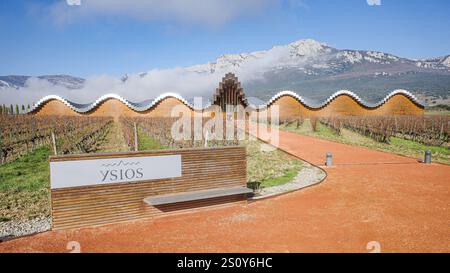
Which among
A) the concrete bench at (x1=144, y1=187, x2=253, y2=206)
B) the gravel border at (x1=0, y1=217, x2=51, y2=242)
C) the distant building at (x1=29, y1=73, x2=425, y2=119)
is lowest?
the gravel border at (x1=0, y1=217, x2=51, y2=242)

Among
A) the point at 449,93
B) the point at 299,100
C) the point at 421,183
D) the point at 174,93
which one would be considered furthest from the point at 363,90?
the point at 421,183

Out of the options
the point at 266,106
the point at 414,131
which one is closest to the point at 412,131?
the point at 414,131

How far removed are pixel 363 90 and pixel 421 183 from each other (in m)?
152

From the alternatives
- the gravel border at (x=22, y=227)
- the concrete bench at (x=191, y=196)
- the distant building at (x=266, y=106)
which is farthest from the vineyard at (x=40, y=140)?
the distant building at (x=266, y=106)

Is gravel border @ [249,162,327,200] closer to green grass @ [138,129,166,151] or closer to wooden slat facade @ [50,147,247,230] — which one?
wooden slat facade @ [50,147,247,230]

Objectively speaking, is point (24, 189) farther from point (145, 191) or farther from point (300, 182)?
point (300, 182)

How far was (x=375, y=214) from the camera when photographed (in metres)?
8.18

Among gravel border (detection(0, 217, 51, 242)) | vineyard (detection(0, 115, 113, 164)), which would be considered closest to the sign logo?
gravel border (detection(0, 217, 51, 242))

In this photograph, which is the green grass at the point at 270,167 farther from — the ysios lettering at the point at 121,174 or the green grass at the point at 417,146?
the green grass at the point at 417,146

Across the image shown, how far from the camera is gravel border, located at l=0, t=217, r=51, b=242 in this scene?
7345 mm

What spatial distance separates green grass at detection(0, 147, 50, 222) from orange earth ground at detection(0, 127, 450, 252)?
2022 mm

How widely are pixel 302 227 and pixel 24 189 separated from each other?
8570 millimetres

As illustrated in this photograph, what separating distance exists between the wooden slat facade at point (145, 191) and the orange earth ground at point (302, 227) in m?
0.26

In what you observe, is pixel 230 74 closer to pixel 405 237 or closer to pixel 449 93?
pixel 405 237
